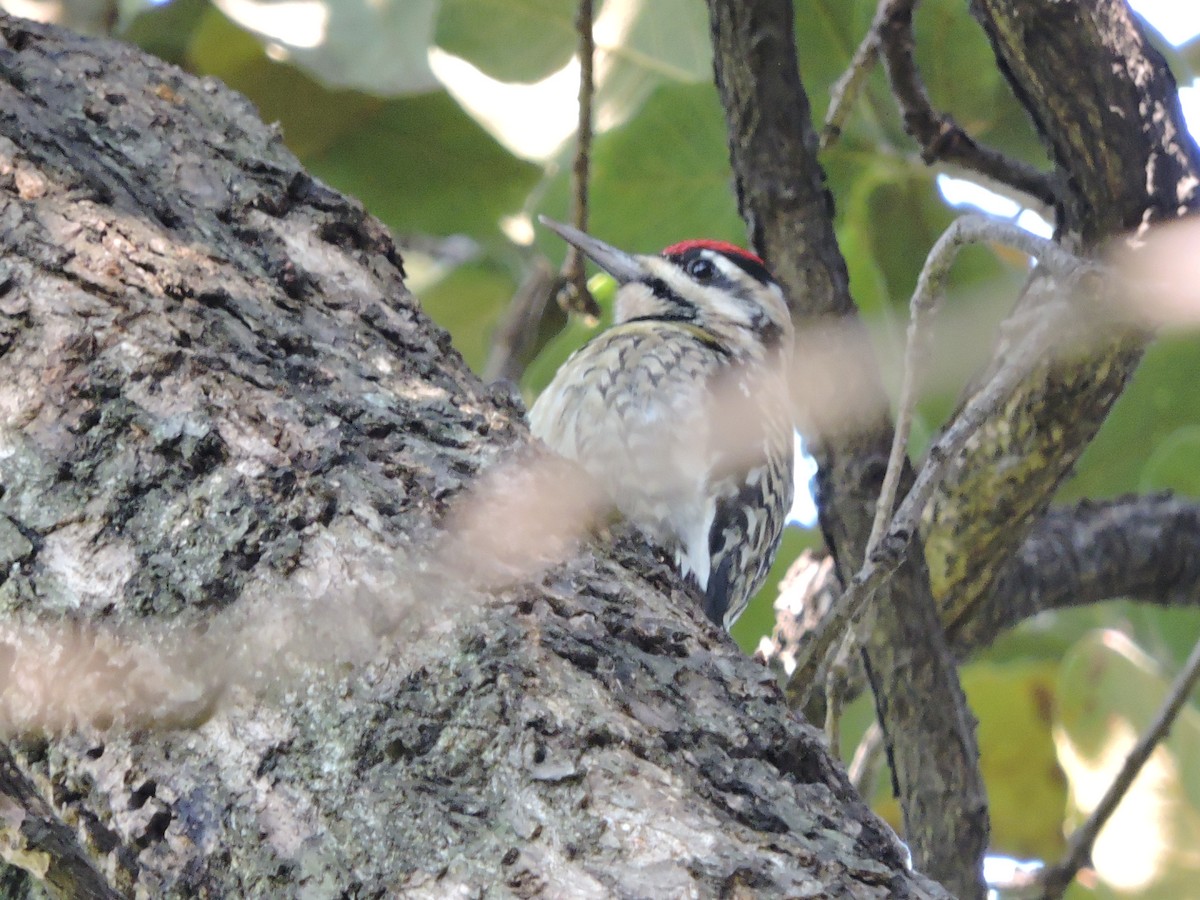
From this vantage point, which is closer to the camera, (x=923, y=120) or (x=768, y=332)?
(x=923, y=120)

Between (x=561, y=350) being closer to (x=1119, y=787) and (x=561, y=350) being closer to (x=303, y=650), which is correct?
(x=1119, y=787)

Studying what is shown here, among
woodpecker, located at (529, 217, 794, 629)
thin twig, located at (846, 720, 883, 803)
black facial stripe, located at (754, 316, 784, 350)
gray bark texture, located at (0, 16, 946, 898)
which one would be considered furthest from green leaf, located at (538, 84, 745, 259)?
gray bark texture, located at (0, 16, 946, 898)

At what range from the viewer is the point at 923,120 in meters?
2.53

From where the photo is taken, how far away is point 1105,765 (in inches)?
129

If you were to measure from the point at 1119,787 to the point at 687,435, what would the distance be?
1106 mm

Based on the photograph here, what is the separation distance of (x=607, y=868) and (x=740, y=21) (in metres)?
1.88

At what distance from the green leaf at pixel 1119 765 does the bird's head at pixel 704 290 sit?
1118 millimetres

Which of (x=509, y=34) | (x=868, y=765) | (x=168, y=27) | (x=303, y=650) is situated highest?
(x=509, y=34)

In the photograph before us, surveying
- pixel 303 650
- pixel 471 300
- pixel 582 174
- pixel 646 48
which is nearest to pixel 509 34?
pixel 646 48

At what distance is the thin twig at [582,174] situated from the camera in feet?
9.29

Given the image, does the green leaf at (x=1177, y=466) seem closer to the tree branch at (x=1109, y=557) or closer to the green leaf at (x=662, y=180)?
the tree branch at (x=1109, y=557)

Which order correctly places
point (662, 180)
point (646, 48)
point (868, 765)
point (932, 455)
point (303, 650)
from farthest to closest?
1. point (646, 48)
2. point (662, 180)
3. point (868, 765)
4. point (932, 455)
5. point (303, 650)

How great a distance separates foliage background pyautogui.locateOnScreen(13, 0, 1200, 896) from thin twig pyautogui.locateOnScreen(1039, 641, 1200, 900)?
0.47 m

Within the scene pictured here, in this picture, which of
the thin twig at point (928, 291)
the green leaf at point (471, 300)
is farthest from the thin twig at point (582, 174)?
the thin twig at point (928, 291)
